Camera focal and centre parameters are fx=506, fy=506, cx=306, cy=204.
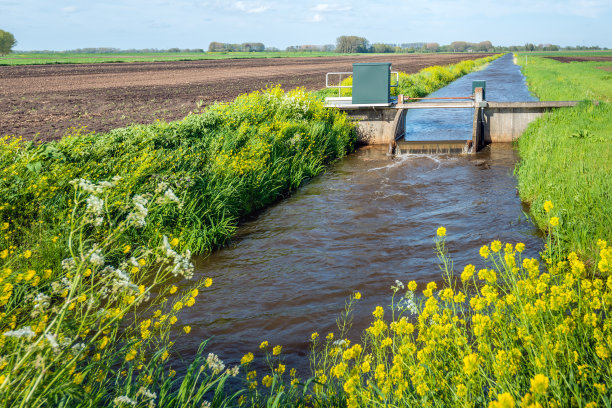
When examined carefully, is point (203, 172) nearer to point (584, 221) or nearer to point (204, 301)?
point (204, 301)

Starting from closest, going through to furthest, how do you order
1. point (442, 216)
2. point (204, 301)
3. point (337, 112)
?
point (204, 301) → point (442, 216) → point (337, 112)

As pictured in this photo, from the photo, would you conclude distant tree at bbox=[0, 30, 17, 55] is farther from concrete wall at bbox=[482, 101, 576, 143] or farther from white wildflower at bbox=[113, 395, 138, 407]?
white wildflower at bbox=[113, 395, 138, 407]

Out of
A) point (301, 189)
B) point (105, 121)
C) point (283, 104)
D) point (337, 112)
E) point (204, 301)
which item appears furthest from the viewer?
point (105, 121)

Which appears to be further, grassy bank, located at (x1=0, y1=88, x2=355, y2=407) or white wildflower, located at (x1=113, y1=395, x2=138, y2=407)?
grassy bank, located at (x1=0, y1=88, x2=355, y2=407)

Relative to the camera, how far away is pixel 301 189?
12789mm

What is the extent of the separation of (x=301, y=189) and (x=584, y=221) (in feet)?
22.3

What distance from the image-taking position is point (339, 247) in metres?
8.85

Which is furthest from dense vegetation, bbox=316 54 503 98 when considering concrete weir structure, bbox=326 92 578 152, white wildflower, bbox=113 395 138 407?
white wildflower, bbox=113 395 138 407

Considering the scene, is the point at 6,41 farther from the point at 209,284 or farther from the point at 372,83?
the point at 209,284

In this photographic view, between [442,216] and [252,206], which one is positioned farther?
[252,206]

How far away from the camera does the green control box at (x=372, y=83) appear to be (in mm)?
17938

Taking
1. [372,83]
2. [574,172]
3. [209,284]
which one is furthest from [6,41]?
[209,284]

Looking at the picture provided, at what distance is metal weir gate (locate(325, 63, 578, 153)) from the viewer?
17141 mm

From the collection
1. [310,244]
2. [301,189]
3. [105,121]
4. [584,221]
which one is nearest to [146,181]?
[310,244]
